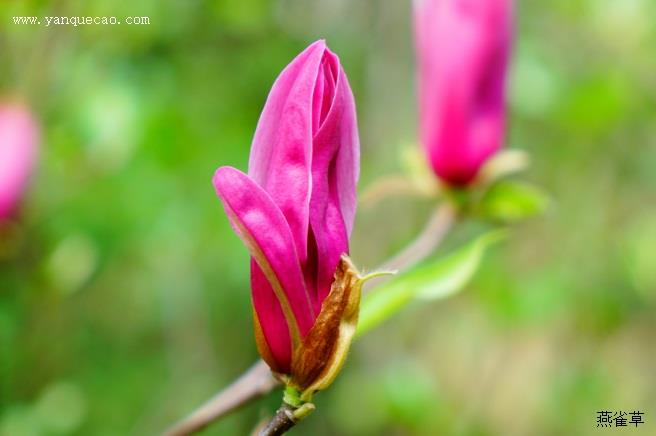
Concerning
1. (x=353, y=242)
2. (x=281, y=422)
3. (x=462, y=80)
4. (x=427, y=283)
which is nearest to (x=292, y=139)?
(x=281, y=422)

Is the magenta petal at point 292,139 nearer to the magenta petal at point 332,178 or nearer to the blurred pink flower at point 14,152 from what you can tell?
the magenta petal at point 332,178

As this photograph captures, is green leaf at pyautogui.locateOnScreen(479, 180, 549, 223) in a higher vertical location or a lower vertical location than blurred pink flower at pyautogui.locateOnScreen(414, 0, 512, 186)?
lower

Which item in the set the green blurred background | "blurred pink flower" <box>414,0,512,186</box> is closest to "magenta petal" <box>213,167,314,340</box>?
"blurred pink flower" <box>414,0,512,186</box>

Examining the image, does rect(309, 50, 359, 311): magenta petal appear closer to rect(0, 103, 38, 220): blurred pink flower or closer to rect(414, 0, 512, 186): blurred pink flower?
rect(414, 0, 512, 186): blurred pink flower

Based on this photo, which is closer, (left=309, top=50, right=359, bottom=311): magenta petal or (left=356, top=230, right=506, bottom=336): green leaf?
(left=309, top=50, right=359, bottom=311): magenta petal

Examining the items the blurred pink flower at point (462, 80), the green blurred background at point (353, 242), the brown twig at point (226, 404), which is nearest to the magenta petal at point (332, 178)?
the brown twig at point (226, 404)

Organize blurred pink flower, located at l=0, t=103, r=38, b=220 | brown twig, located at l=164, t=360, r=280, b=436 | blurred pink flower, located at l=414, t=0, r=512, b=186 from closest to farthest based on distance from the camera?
brown twig, located at l=164, t=360, r=280, b=436
blurred pink flower, located at l=414, t=0, r=512, b=186
blurred pink flower, located at l=0, t=103, r=38, b=220

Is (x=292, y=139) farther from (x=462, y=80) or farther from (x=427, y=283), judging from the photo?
(x=462, y=80)
